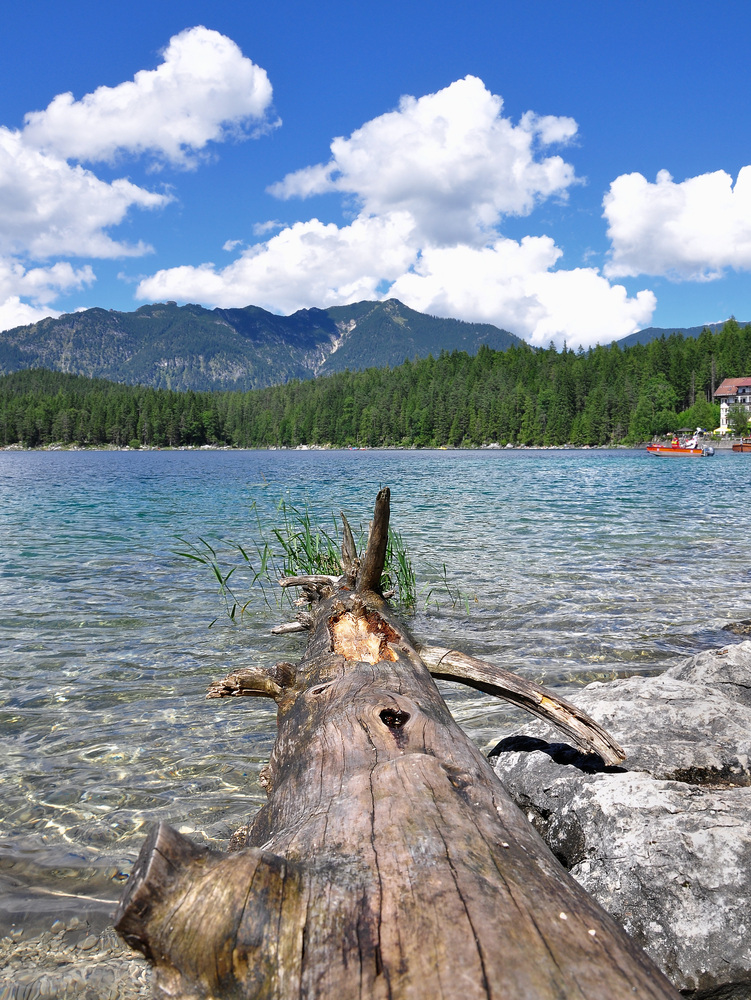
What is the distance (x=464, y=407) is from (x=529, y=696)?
519ft

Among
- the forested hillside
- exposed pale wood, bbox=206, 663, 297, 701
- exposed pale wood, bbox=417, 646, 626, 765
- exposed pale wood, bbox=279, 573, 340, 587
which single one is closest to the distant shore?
the forested hillside

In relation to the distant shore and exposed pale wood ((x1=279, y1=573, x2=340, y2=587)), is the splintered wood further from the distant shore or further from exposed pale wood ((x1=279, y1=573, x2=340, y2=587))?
the distant shore

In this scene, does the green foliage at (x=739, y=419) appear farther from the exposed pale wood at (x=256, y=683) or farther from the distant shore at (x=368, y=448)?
the exposed pale wood at (x=256, y=683)

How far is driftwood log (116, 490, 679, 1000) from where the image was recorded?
4.96ft

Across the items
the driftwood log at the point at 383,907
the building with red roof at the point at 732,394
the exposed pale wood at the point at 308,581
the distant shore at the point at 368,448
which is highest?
the building with red roof at the point at 732,394

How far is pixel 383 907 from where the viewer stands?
5.59 ft

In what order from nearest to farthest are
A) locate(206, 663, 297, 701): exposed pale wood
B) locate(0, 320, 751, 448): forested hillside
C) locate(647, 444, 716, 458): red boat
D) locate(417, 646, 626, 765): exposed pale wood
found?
locate(417, 646, 626, 765): exposed pale wood, locate(206, 663, 297, 701): exposed pale wood, locate(647, 444, 716, 458): red boat, locate(0, 320, 751, 448): forested hillside

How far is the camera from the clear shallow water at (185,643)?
12.8 feet

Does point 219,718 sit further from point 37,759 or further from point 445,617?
point 445,617

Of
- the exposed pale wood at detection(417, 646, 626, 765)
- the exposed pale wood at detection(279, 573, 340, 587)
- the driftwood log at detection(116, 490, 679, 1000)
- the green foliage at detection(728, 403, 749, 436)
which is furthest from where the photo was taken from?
the green foliage at detection(728, 403, 749, 436)

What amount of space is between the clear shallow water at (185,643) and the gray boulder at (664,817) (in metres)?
1.21

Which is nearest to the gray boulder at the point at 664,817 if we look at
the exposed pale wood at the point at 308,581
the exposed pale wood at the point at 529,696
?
the exposed pale wood at the point at 529,696

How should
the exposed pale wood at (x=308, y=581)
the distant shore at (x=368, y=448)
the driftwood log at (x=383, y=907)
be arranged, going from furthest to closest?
the distant shore at (x=368, y=448) → the exposed pale wood at (x=308, y=581) → the driftwood log at (x=383, y=907)

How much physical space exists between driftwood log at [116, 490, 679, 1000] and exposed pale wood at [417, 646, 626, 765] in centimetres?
120
